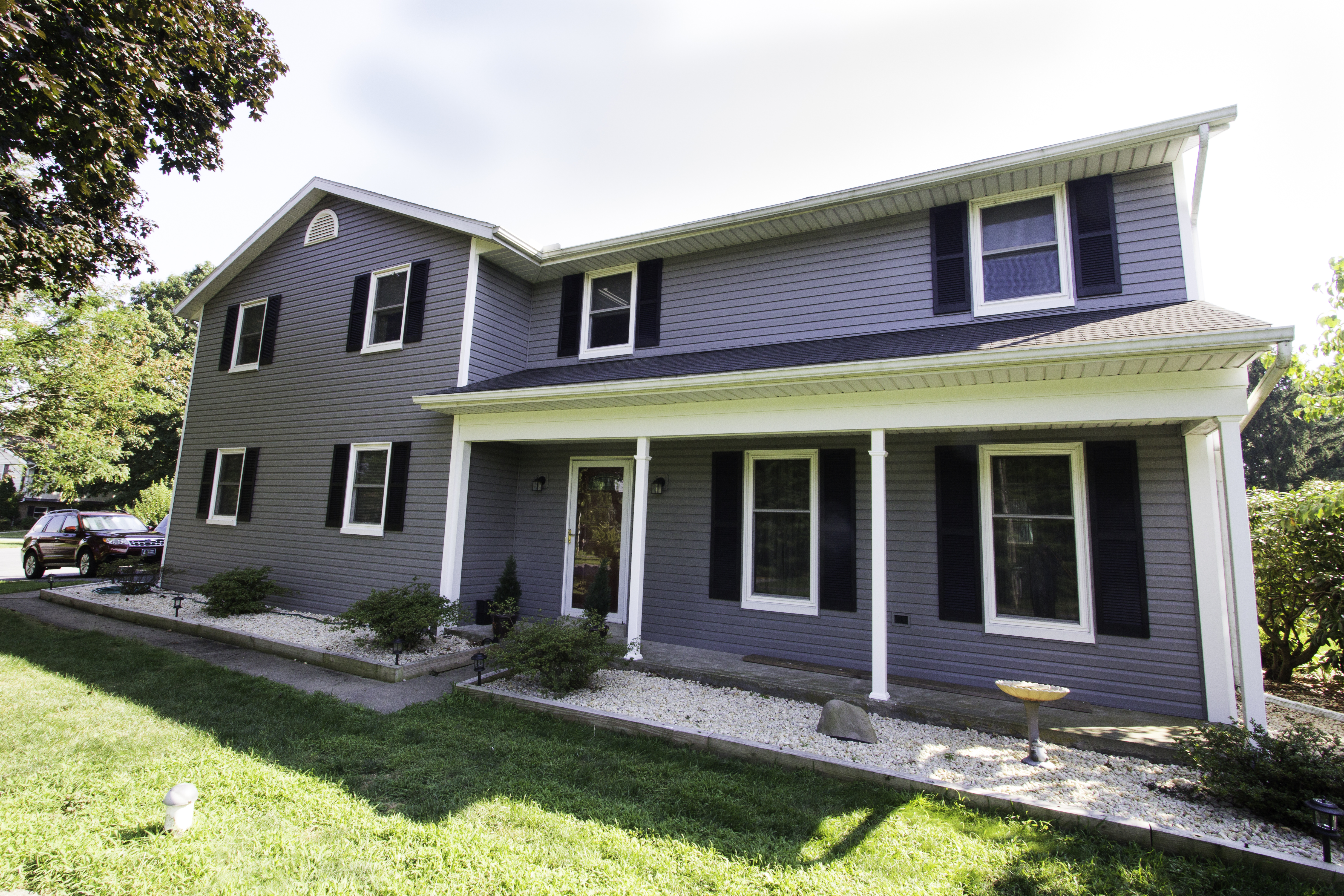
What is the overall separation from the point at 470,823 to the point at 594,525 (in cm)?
535

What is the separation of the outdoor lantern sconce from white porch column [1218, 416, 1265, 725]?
4.48 feet

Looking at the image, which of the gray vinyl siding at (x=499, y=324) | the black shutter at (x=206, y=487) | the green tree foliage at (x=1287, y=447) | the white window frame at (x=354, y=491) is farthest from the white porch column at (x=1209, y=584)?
the green tree foliage at (x=1287, y=447)

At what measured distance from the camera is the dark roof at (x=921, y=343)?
191 inches

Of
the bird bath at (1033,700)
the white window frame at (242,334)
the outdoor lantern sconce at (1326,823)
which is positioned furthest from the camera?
the white window frame at (242,334)

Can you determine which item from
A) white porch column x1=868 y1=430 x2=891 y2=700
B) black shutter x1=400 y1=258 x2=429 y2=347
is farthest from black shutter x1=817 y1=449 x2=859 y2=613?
black shutter x1=400 y1=258 x2=429 y2=347

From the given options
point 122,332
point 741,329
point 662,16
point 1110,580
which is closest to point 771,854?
point 1110,580

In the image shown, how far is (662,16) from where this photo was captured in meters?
6.96

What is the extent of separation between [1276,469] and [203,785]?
3626cm

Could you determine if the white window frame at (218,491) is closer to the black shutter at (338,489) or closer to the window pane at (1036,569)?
the black shutter at (338,489)

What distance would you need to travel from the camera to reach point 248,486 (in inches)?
418

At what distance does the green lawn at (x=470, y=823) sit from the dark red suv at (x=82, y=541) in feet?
32.7

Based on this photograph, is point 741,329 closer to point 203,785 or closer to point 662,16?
point 662,16

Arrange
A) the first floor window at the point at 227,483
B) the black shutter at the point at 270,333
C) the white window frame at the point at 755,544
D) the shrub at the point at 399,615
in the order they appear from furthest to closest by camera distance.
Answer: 1. the first floor window at the point at 227,483
2. the black shutter at the point at 270,333
3. the white window frame at the point at 755,544
4. the shrub at the point at 399,615

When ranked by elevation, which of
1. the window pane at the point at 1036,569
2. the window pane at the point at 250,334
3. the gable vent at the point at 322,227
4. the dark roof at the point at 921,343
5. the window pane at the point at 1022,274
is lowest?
the window pane at the point at 1036,569
